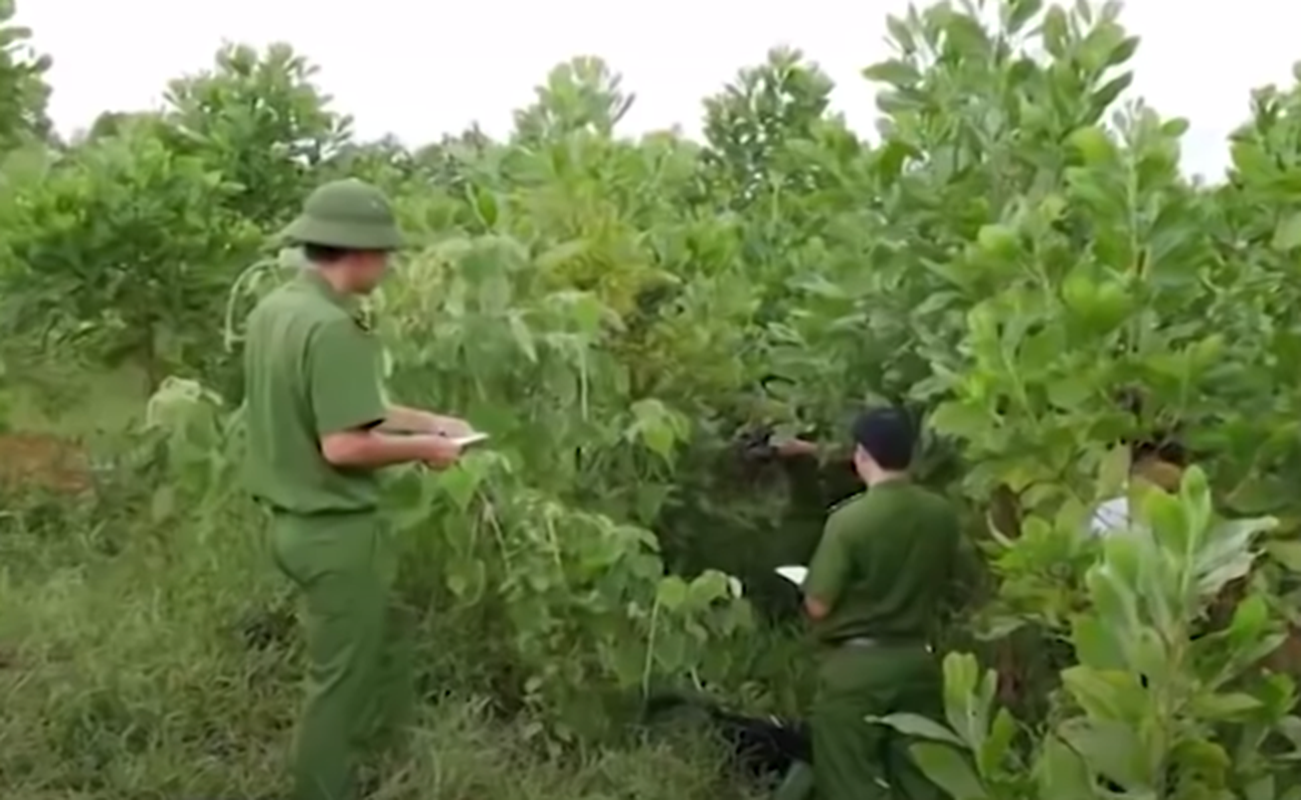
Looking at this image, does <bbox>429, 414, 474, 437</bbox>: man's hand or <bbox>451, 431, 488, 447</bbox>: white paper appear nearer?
<bbox>451, 431, 488, 447</bbox>: white paper

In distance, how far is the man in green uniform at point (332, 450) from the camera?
4594mm

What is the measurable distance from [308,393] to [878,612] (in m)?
1.70

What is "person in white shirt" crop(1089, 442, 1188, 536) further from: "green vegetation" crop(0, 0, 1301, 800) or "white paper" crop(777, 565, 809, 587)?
"white paper" crop(777, 565, 809, 587)

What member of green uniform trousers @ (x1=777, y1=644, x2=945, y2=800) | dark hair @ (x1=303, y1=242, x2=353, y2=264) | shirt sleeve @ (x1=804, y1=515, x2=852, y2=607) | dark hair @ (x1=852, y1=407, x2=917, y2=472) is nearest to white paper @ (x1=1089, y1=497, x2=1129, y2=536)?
dark hair @ (x1=852, y1=407, x2=917, y2=472)

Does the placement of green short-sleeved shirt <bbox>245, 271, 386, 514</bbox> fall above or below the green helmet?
below

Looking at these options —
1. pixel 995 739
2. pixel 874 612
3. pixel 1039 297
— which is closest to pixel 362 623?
pixel 874 612

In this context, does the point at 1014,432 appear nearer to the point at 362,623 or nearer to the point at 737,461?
the point at 362,623

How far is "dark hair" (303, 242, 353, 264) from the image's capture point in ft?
15.3

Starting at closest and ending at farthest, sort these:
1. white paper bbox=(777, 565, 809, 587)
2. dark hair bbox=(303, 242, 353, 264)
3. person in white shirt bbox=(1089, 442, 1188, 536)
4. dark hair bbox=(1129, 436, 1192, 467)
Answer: person in white shirt bbox=(1089, 442, 1188, 536) < dark hair bbox=(1129, 436, 1192, 467) < dark hair bbox=(303, 242, 353, 264) < white paper bbox=(777, 565, 809, 587)

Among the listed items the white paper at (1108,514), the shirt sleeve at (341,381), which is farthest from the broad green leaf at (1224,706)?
the shirt sleeve at (341,381)

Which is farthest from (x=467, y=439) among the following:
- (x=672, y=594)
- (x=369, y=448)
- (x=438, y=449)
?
(x=672, y=594)

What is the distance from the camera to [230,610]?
20.4ft

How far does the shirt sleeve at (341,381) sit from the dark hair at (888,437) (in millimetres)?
1351

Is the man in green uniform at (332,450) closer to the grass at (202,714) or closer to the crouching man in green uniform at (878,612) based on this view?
the grass at (202,714)
